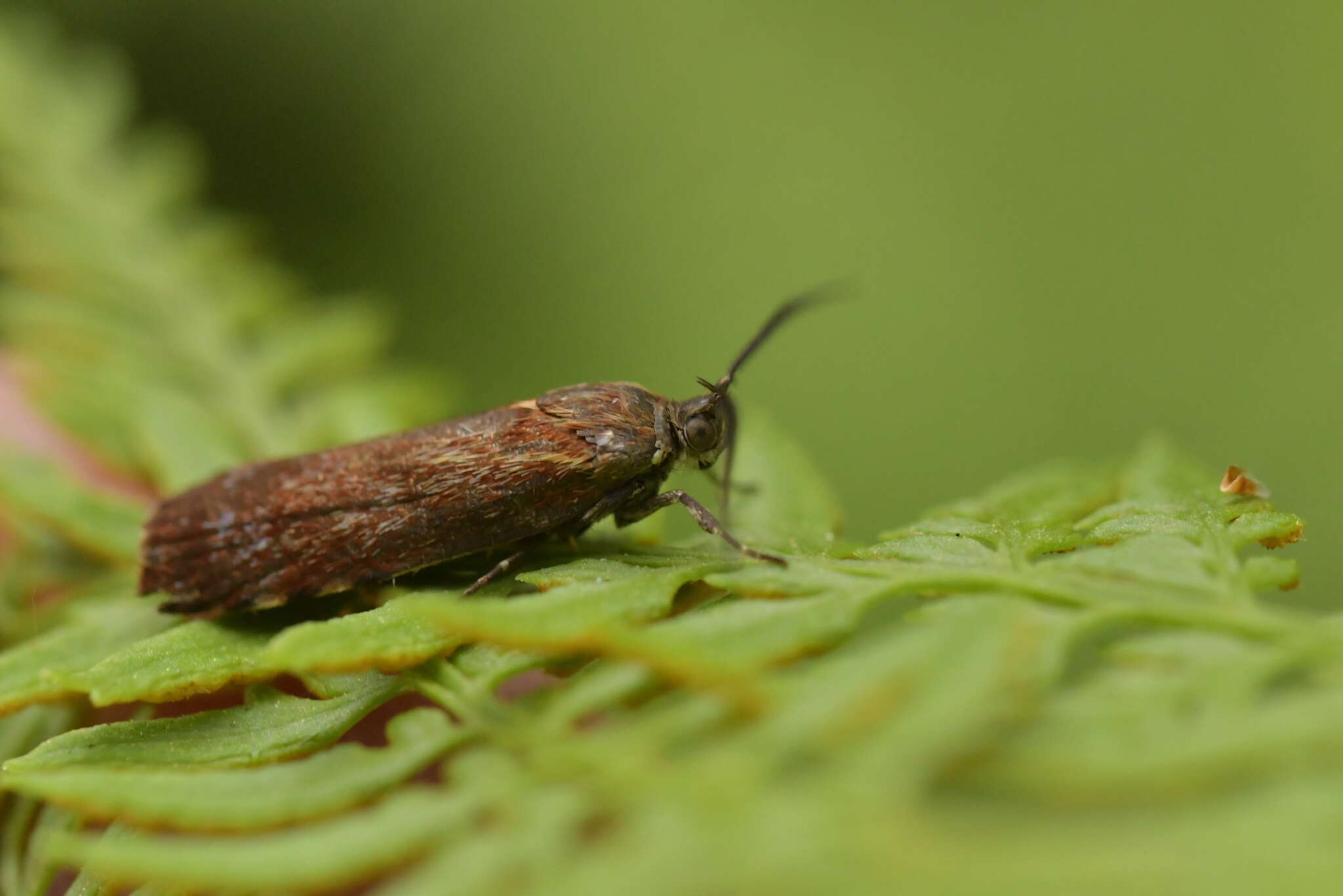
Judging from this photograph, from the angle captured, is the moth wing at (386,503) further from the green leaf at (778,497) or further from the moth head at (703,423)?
the green leaf at (778,497)

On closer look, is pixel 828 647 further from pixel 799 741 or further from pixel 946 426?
pixel 946 426

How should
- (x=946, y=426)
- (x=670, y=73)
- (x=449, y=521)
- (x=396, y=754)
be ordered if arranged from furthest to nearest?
1. (x=670, y=73)
2. (x=946, y=426)
3. (x=449, y=521)
4. (x=396, y=754)

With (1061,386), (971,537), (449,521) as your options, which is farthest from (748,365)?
(971,537)

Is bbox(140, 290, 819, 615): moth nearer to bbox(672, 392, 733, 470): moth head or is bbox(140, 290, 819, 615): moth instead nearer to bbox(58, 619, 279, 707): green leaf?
bbox(672, 392, 733, 470): moth head

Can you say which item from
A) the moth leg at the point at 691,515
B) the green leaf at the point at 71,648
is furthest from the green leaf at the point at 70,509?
the moth leg at the point at 691,515

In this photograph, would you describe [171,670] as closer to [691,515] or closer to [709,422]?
[691,515]

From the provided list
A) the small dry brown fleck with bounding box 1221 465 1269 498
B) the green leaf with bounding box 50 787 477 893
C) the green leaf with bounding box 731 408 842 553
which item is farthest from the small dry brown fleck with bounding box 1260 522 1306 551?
the green leaf with bounding box 50 787 477 893
